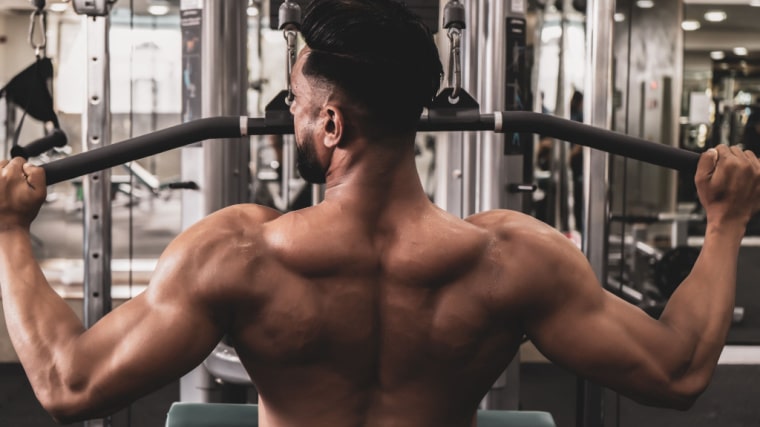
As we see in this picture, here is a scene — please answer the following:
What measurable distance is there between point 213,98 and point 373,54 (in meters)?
1.74

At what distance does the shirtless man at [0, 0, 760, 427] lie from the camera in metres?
1.09

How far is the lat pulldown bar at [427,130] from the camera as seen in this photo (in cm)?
130

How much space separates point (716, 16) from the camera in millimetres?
8047

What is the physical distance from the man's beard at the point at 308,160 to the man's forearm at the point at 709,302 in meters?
0.56

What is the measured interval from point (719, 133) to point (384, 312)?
6334 millimetres

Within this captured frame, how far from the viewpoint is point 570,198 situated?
662 cm

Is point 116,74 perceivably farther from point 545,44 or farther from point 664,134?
point 664,134

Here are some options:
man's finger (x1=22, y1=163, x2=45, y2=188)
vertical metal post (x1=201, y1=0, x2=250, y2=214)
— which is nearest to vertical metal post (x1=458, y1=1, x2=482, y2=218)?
vertical metal post (x1=201, y1=0, x2=250, y2=214)

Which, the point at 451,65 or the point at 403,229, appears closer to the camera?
the point at 403,229

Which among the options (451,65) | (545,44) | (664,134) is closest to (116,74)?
(545,44)

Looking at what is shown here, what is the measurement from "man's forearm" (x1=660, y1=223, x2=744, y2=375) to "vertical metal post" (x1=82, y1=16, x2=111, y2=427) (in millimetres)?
1578

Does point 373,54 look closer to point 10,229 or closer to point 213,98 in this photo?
point 10,229

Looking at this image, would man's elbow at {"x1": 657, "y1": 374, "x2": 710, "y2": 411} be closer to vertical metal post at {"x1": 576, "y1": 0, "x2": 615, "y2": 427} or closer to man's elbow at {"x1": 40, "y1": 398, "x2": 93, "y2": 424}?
man's elbow at {"x1": 40, "y1": 398, "x2": 93, "y2": 424}

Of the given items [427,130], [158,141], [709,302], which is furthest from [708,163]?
[158,141]
